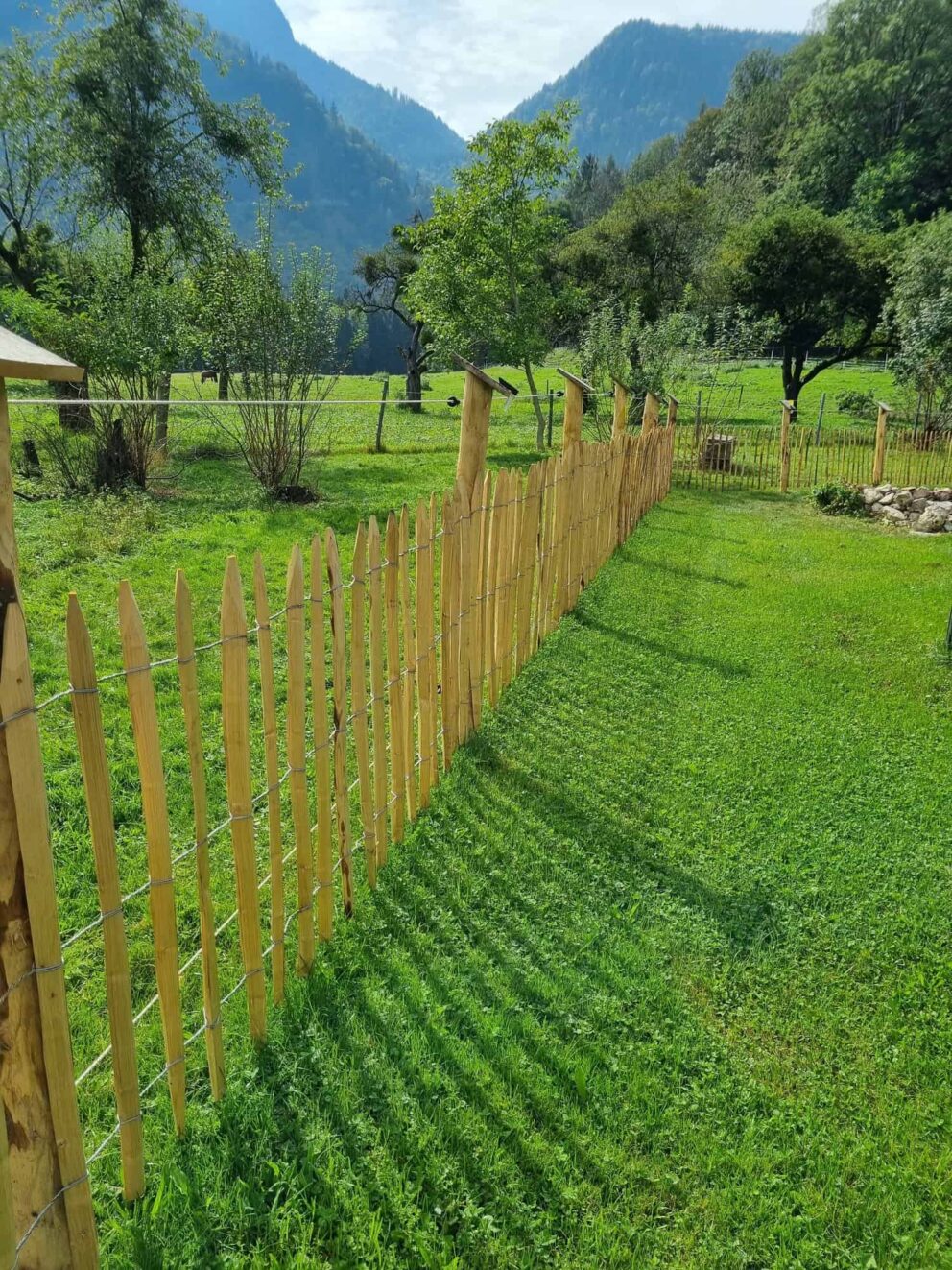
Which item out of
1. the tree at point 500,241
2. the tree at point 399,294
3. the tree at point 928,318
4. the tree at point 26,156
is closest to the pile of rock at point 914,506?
the tree at point 928,318

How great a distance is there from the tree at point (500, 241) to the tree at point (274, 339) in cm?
673

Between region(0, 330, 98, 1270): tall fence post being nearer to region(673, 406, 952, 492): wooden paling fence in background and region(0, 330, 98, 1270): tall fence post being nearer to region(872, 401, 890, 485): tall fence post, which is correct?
region(872, 401, 890, 485): tall fence post

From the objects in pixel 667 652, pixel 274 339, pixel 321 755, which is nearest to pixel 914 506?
pixel 667 652

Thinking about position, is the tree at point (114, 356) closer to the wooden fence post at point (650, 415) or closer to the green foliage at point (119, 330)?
the green foliage at point (119, 330)

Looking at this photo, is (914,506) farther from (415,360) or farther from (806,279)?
(415,360)

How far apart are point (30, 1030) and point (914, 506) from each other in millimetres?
14995

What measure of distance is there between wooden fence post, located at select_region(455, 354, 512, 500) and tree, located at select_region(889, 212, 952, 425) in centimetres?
1942

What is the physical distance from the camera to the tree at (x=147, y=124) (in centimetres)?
1775

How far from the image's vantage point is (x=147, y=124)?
18.3 meters

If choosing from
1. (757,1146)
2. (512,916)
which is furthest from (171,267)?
(757,1146)

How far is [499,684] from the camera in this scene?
508cm

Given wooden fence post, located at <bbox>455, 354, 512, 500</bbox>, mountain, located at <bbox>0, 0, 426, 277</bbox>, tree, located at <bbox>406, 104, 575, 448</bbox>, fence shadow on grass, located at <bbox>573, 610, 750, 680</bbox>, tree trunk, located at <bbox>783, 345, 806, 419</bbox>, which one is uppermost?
mountain, located at <bbox>0, 0, 426, 277</bbox>

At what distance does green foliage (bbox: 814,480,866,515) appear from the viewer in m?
14.1

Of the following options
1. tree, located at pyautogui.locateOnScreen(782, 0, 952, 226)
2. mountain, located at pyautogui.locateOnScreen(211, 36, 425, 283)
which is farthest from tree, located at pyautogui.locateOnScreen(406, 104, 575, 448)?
mountain, located at pyautogui.locateOnScreen(211, 36, 425, 283)
